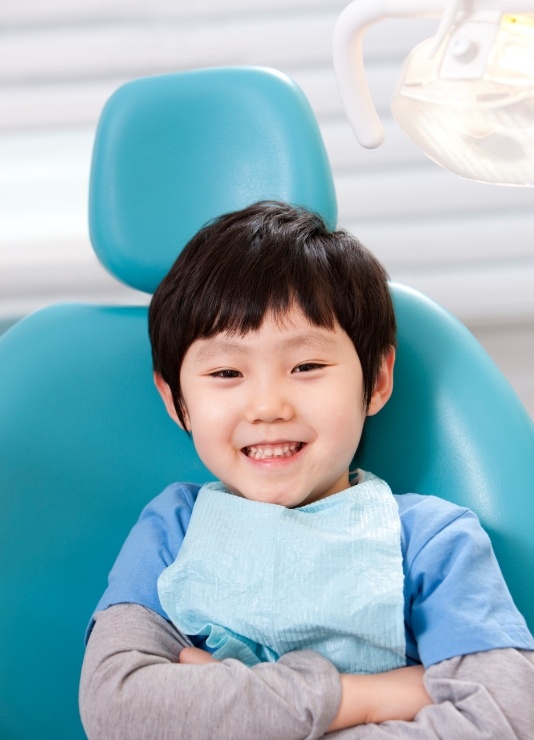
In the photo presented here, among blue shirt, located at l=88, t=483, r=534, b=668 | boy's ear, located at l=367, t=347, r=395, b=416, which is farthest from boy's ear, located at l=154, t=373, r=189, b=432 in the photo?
boy's ear, located at l=367, t=347, r=395, b=416

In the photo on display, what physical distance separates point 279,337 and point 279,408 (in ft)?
0.25

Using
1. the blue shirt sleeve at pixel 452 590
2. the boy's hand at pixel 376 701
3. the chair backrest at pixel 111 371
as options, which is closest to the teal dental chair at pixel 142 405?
the chair backrest at pixel 111 371

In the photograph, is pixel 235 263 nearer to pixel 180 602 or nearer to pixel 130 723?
pixel 180 602

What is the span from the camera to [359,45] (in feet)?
2.58

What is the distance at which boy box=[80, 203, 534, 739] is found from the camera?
906mm

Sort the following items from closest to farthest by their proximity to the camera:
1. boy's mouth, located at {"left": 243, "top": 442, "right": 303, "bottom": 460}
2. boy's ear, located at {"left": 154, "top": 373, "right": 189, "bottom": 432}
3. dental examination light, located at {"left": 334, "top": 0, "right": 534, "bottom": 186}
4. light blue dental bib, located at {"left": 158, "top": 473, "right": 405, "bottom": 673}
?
dental examination light, located at {"left": 334, "top": 0, "right": 534, "bottom": 186} → light blue dental bib, located at {"left": 158, "top": 473, "right": 405, "bottom": 673} → boy's mouth, located at {"left": 243, "top": 442, "right": 303, "bottom": 460} → boy's ear, located at {"left": 154, "top": 373, "right": 189, "bottom": 432}

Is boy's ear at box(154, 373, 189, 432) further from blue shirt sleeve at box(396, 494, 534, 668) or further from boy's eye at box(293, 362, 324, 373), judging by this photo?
blue shirt sleeve at box(396, 494, 534, 668)

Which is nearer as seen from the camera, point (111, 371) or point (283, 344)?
point (283, 344)

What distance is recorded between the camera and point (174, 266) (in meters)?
1.19

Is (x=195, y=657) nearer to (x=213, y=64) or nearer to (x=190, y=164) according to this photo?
(x=190, y=164)

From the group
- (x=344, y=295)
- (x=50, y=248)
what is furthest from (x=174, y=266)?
(x=50, y=248)

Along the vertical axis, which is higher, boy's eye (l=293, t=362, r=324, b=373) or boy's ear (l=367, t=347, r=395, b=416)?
boy's eye (l=293, t=362, r=324, b=373)

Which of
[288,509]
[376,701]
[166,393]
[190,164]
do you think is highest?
[190,164]

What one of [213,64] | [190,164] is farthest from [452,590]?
[213,64]
